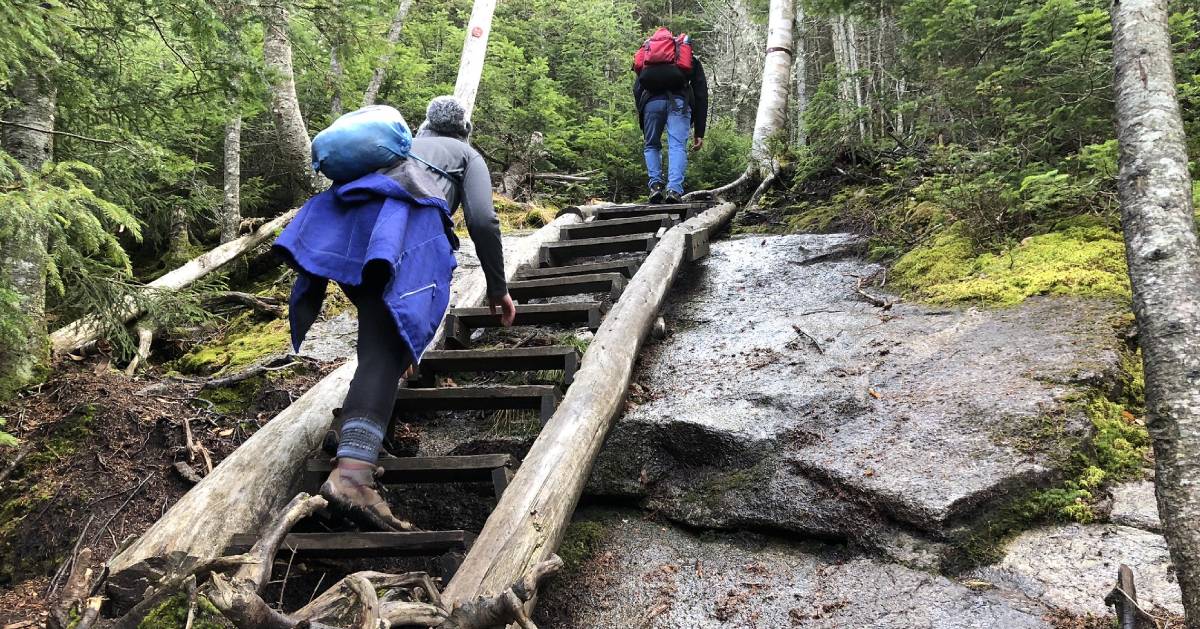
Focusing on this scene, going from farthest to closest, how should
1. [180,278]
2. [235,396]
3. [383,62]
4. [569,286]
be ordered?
[383,62] → [180,278] → [569,286] → [235,396]

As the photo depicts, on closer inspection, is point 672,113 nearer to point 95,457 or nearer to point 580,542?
point 580,542

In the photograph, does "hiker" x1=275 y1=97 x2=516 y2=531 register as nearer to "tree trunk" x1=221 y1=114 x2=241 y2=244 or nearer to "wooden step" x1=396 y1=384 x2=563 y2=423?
"wooden step" x1=396 y1=384 x2=563 y2=423

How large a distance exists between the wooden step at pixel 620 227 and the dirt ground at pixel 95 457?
2.92 m

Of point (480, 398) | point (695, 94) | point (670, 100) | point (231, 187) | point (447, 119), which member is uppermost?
point (695, 94)

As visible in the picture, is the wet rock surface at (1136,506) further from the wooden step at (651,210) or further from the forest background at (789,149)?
the wooden step at (651,210)

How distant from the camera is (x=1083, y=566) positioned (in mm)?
2607

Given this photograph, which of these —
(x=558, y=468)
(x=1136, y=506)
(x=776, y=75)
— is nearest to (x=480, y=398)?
(x=558, y=468)

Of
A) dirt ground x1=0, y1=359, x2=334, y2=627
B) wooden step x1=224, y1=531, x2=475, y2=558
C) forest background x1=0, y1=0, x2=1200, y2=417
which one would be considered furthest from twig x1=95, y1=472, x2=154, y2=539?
wooden step x1=224, y1=531, x2=475, y2=558

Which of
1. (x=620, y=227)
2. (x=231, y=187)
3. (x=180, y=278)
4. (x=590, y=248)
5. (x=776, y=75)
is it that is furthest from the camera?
(x=776, y=75)

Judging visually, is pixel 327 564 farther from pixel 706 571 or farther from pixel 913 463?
pixel 913 463

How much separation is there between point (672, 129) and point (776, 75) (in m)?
3.13

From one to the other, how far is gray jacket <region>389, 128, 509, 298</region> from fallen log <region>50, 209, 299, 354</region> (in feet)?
11.2

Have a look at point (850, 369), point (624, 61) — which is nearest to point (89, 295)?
point (850, 369)

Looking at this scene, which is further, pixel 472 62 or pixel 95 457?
pixel 472 62
